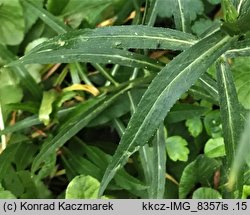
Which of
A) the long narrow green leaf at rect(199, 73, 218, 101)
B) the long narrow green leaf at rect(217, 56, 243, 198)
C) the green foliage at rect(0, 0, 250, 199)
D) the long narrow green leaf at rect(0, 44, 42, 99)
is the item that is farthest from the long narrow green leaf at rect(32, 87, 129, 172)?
the long narrow green leaf at rect(217, 56, 243, 198)

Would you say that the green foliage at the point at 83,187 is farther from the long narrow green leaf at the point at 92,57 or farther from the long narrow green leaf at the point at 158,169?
the long narrow green leaf at the point at 92,57

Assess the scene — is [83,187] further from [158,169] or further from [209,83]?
[209,83]

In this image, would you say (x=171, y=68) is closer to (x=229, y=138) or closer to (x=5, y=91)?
(x=229, y=138)

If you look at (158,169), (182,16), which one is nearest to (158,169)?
(158,169)

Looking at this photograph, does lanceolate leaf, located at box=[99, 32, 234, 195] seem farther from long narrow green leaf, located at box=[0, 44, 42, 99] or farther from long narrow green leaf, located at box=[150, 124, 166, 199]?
long narrow green leaf, located at box=[0, 44, 42, 99]

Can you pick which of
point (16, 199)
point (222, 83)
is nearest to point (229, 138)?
point (222, 83)

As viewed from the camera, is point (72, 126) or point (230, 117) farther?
point (72, 126)

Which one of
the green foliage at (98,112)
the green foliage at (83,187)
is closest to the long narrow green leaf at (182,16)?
the green foliage at (98,112)
